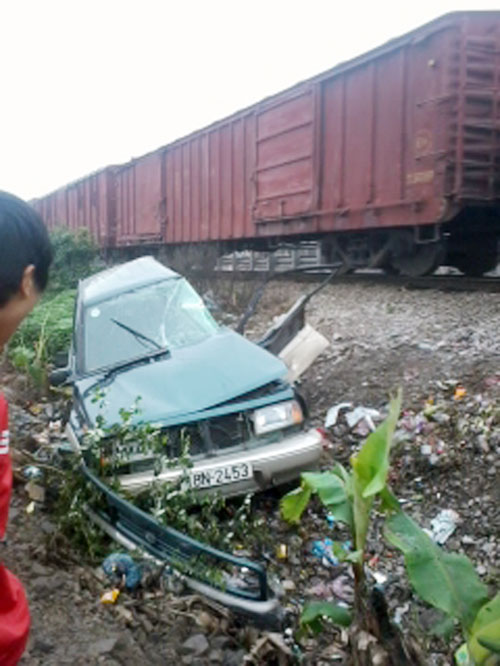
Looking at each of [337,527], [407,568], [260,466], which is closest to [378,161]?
[337,527]

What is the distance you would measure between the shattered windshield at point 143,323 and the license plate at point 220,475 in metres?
1.34

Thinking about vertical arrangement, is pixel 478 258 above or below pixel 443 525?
above

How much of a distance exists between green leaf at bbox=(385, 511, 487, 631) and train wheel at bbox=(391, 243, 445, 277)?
7504 mm

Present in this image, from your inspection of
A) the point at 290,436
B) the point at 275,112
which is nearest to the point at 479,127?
the point at 275,112

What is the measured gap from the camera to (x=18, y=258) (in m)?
1.27

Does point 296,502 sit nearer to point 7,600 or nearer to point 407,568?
point 407,568

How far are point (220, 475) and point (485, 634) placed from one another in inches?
88.8

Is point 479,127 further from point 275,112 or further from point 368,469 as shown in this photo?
point 368,469

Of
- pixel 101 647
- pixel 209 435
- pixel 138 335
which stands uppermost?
pixel 138 335

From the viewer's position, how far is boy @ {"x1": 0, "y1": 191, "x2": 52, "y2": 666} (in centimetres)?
125

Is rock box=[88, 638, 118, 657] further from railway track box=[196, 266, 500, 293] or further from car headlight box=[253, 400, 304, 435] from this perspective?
railway track box=[196, 266, 500, 293]

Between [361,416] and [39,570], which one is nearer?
[39,570]

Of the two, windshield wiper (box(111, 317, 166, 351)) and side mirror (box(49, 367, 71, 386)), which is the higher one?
windshield wiper (box(111, 317, 166, 351))

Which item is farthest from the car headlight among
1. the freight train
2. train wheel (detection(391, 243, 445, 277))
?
train wheel (detection(391, 243, 445, 277))
